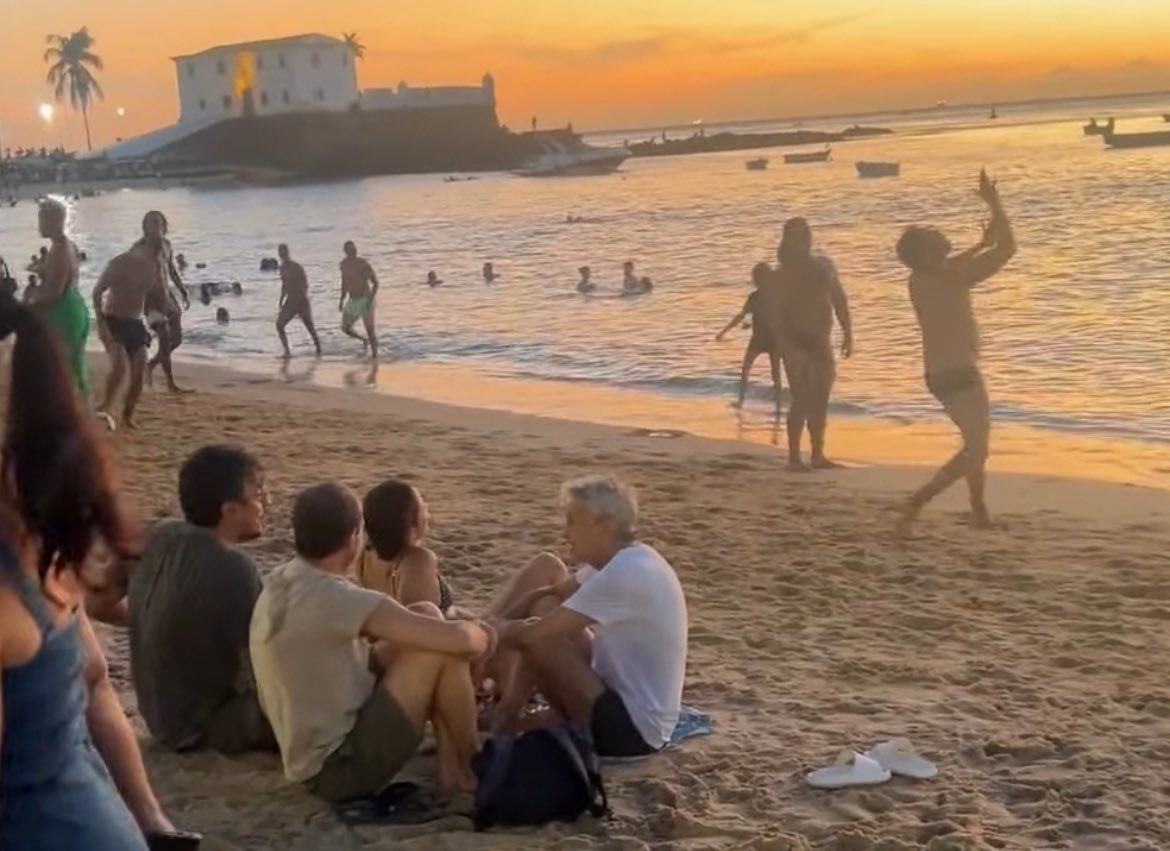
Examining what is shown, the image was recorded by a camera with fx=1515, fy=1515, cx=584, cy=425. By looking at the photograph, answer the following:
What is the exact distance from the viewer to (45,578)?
1952 mm

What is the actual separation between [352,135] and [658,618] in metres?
95.3

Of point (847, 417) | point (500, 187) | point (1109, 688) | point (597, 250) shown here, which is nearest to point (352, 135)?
point (500, 187)

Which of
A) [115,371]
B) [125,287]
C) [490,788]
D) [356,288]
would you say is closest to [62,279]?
[125,287]

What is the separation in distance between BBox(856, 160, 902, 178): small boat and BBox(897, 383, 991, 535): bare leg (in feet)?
214

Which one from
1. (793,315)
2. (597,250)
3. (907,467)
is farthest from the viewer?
(597,250)

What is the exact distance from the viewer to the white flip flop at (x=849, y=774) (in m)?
4.33

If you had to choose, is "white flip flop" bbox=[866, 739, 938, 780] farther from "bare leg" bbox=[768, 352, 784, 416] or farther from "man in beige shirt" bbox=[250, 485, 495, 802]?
"bare leg" bbox=[768, 352, 784, 416]

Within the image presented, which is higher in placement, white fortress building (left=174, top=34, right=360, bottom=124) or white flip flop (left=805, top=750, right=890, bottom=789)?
white fortress building (left=174, top=34, right=360, bottom=124)

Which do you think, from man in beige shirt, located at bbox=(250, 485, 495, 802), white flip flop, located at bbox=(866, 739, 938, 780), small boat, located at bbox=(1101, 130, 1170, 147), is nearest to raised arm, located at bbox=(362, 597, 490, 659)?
man in beige shirt, located at bbox=(250, 485, 495, 802)

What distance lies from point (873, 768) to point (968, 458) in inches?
144

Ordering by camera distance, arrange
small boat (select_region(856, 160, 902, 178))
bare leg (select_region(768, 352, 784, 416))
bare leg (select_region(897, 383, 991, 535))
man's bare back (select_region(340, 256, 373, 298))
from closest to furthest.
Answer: bare leg (select_region(897, 383, 991, 535)) < bare leg (select_region(768, 352, 784, 416)) < man's bare back (select_region(340, 256, 373, 298)) < small boat (select_region(856, 160, 902, 178))

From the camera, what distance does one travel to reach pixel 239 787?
4.37 m

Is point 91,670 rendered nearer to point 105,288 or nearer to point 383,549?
point 383,549

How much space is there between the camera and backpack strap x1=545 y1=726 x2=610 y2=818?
4.10 m
